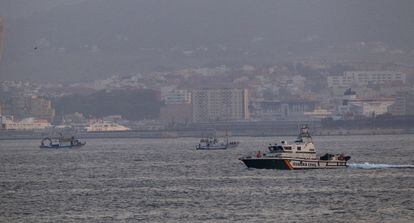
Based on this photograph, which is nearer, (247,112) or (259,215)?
(259,215)

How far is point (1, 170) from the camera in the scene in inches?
3125

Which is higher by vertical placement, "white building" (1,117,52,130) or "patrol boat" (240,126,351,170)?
"white building" (1,117,52,130)

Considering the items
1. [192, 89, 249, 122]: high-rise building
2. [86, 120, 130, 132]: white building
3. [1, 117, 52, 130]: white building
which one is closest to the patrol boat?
[86, 120, 130, 132]: white building

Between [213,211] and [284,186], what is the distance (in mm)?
9404

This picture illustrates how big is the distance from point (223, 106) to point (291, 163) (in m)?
126

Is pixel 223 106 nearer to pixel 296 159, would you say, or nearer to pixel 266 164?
pixel 266 164

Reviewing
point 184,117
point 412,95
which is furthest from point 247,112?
point 412,95

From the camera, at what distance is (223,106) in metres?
195

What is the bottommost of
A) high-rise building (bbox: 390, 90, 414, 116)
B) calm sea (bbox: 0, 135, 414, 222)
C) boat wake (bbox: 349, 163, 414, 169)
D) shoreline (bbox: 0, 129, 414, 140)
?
calm sea (bbox: 0, 135, 414, 222)

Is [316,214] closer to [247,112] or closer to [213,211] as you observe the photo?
[213,211]

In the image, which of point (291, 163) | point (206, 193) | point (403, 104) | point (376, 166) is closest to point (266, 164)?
point (291, 163)

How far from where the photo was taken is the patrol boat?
69.1 meters

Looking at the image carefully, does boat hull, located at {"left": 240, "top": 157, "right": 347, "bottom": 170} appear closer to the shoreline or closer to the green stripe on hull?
the green stripe on hull

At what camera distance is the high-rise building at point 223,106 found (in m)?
192
